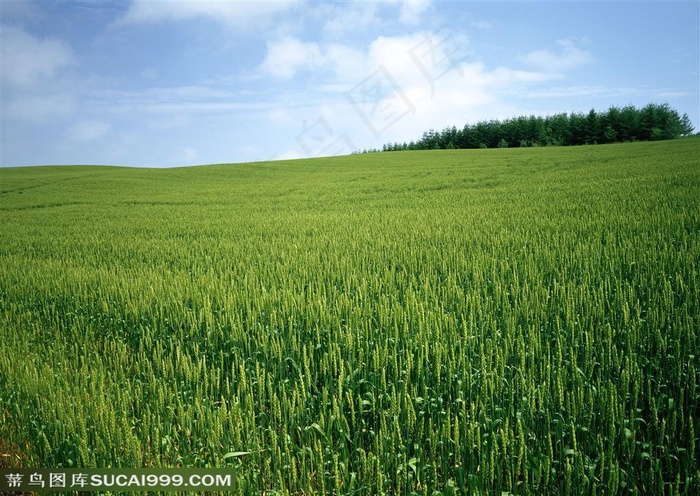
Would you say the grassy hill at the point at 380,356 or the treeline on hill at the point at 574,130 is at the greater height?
the treeline on hill at the point at 574,130

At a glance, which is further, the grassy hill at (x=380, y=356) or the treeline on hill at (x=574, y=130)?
the treeline on hill at (x=574, y=130)

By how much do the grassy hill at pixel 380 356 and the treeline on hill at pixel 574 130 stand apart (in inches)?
2819

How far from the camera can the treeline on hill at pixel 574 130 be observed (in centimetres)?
7188

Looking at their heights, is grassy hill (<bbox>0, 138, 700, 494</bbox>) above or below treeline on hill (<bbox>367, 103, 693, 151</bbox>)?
below

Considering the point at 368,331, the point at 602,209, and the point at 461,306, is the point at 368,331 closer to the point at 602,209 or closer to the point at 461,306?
the point at 461,306

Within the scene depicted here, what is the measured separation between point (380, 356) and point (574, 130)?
82.5 m

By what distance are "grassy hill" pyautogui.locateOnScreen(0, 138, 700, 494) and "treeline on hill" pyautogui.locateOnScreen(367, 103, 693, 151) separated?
71.6 meters

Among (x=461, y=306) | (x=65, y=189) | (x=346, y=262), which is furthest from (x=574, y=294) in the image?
(x=65, y=189)

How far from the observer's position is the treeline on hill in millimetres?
71875

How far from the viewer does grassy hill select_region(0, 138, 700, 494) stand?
108 inches

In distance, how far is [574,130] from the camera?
249ft

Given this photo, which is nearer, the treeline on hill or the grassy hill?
the grassy hill

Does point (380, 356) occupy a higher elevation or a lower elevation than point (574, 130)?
lower

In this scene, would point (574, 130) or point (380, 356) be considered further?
point (574, 130)
